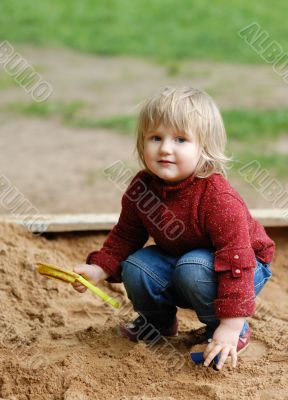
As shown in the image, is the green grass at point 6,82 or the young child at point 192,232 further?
the green grass at point 6,82

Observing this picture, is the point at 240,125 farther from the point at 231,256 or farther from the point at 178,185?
the point at 231,256

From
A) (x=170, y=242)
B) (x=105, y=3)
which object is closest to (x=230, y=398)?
(x=170, y=242)

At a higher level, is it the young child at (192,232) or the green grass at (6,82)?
the young child at (192,232)

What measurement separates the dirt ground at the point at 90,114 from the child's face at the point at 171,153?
209cm

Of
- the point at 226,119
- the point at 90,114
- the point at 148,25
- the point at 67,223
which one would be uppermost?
the point at 67,223

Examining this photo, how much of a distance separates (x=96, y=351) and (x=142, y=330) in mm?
215

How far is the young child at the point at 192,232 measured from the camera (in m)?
2.65

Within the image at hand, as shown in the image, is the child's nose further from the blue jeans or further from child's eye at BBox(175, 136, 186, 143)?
the blue jeans

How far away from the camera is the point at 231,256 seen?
266 centimetres

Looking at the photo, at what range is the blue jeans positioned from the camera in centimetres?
274
